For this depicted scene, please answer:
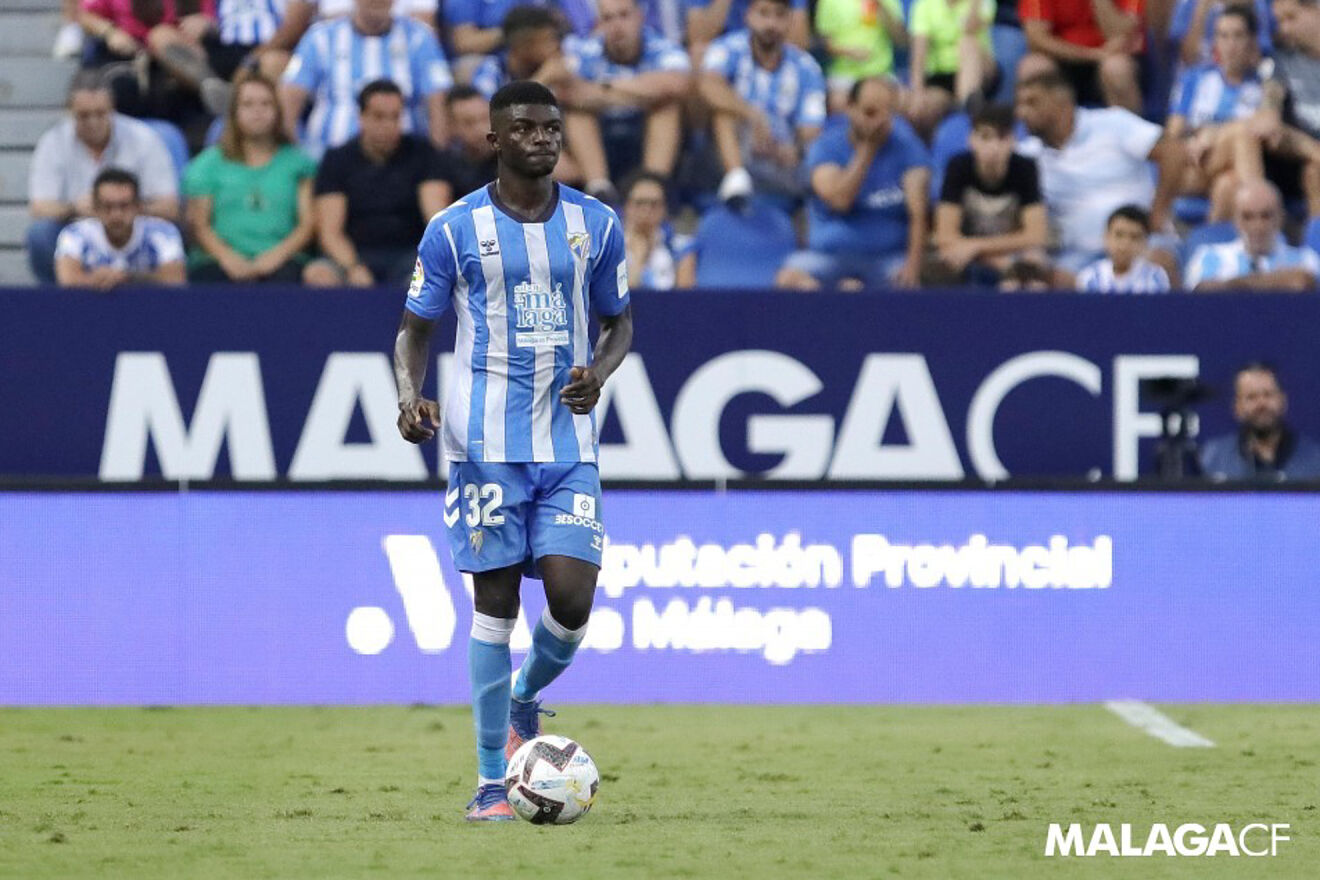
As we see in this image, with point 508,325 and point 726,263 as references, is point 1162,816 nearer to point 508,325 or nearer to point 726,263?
point 508,325

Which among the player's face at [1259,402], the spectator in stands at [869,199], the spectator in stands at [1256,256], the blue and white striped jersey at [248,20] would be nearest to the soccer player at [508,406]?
the player's face at [1259,402]

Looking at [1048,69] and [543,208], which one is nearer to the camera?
[543,208]

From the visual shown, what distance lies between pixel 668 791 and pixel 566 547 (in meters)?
1.29

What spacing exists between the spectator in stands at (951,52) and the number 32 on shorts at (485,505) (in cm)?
718

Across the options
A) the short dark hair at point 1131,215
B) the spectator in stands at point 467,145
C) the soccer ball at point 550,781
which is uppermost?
the spectator in stands at point 467,145

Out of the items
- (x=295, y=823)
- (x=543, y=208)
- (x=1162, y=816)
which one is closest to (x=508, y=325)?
(x=543, y=208)

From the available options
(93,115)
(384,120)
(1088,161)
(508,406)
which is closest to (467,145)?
(384,120)

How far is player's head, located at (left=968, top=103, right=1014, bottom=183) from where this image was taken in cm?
1281

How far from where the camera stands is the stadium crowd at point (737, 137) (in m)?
12.6

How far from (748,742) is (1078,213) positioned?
4.88 m

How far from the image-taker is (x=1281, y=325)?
12.0m

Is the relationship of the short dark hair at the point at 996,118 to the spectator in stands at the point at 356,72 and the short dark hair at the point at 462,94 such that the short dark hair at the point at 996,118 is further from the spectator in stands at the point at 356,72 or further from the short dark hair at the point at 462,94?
the spectator in stands at the point at 356,72

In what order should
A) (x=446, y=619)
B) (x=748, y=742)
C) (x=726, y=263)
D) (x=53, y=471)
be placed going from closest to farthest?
(x=748, y=742), (x=446, y=619), (x=53, y=471), (x=726, y=263)

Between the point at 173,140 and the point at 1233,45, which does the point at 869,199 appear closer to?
the point at 1233,45
